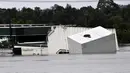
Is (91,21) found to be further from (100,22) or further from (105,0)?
(105,0)

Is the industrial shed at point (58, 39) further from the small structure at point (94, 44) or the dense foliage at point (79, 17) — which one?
the dense foliage at point (79, 17)

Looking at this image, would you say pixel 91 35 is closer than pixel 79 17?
Yes

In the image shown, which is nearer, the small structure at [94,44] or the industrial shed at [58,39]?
the small structure at [94,44]

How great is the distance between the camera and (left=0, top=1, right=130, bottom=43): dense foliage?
132125mm

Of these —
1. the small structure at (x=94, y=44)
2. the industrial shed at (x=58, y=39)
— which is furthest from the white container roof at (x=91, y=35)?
the industrial shed at (x=58, y=39)

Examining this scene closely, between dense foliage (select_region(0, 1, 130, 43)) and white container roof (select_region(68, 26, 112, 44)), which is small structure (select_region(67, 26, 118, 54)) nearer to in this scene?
white container roof (select_region(68, 26, 112, 44))

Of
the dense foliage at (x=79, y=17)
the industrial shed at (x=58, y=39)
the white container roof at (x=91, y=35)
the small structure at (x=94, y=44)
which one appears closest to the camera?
the small structure at (x=94, y=44)

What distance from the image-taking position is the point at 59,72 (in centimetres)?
2514

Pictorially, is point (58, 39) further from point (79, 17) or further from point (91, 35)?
point (79, 17)

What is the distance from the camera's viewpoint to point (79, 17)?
150 m

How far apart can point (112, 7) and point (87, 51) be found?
109 metres

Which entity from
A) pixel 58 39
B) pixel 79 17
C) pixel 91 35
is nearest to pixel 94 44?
pixel 91 35

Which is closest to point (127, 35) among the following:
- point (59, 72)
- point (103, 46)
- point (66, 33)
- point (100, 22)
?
point (100, 22)

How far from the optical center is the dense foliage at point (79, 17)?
13212 centimetres
